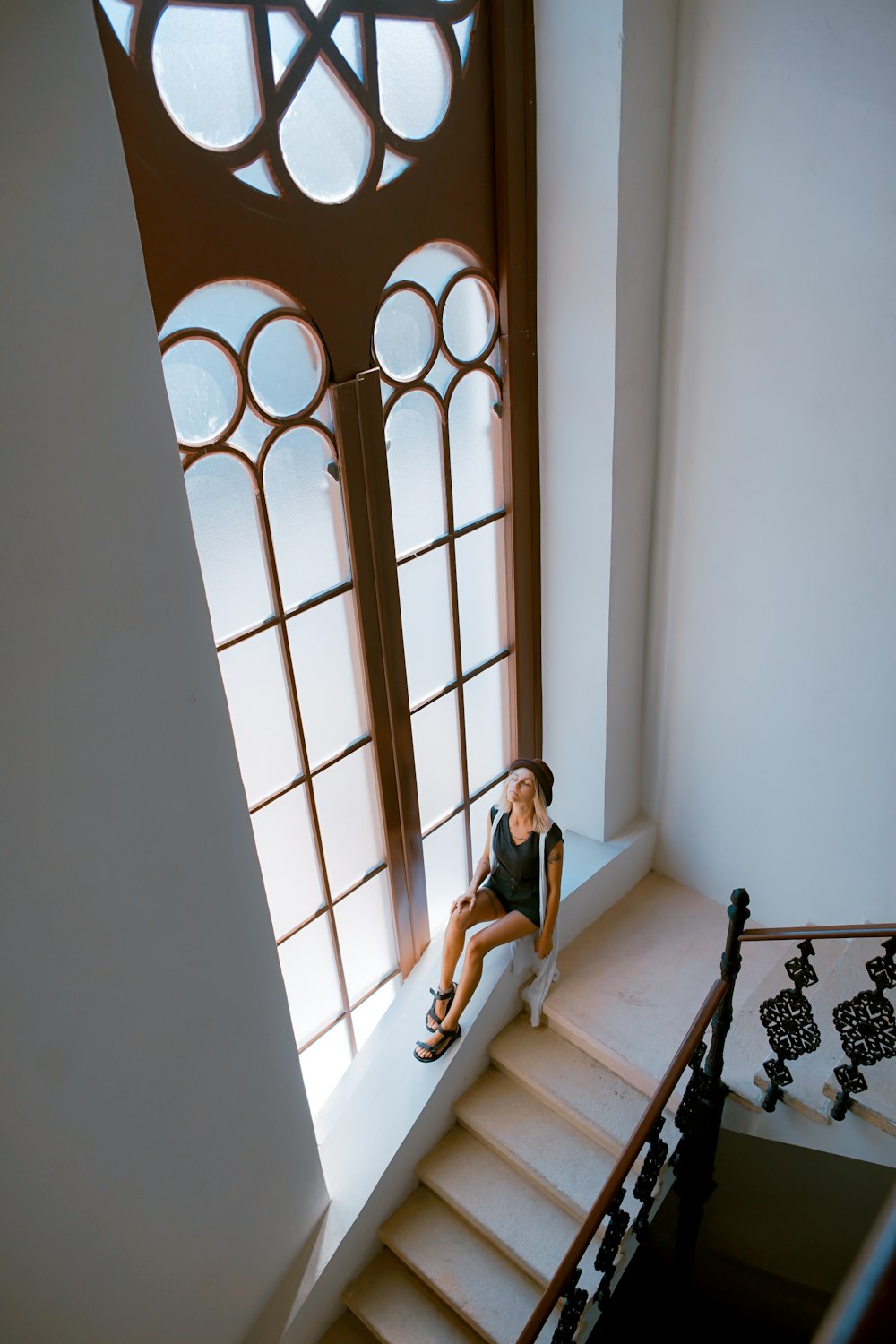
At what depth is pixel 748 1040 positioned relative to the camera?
393 cm

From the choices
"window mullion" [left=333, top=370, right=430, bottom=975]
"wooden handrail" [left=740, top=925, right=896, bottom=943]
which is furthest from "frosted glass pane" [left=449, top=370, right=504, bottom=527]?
"wooden handrail" [left=740, top=925, right=896, bottom=943]

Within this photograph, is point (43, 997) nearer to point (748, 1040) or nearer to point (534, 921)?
point (534, 921)

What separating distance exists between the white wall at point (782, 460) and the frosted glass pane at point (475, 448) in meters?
0.77

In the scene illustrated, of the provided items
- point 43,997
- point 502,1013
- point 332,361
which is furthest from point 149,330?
point 502,1013

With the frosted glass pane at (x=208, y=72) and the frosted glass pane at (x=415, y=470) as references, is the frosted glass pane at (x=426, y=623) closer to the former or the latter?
the frosted glass pane at (x=415, y=470)

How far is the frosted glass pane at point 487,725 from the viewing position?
14.1 feet

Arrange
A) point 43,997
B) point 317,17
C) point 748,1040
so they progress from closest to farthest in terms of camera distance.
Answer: point 43,997, point 317,17, point 748,1040

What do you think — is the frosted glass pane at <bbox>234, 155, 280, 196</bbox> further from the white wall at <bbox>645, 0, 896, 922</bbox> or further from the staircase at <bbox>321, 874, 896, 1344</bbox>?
the staircase at <bbox>321, 874, 896, 1344</bbox>

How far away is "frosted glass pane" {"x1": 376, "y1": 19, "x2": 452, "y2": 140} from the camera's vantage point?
3014 mm

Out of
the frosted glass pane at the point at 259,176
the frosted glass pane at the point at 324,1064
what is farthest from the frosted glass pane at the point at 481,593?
the frosted glass pane at the point at 324,1064

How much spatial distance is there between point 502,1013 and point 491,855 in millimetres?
829

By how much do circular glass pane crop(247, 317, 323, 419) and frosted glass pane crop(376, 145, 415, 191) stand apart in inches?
22.7

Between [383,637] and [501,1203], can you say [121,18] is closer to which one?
[383,637]

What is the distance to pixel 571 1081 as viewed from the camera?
13.8 ft
